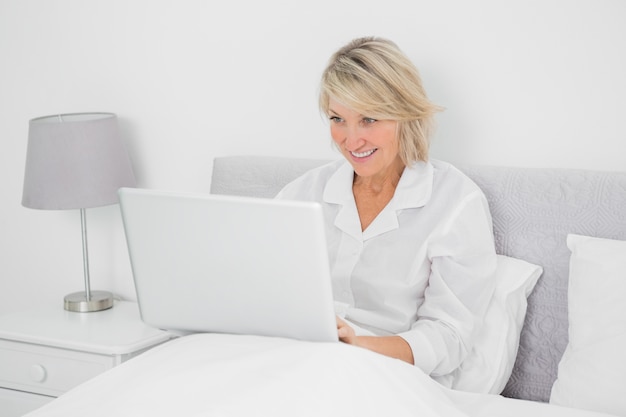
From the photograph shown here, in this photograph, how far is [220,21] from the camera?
248cm

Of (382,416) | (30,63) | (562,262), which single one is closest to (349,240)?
(562,262)

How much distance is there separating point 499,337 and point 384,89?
581 millimetres

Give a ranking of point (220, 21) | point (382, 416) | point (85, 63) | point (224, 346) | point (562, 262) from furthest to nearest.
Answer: point (85, 63) < point (220, 21) < point (562, 262) < point (224, 346) < point (382, 416)

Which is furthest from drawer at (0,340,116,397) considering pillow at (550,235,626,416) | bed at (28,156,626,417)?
pillow at (550,235,626,416)

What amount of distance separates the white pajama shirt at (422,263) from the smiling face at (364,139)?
0.07 metres

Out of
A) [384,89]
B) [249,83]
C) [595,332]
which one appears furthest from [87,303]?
[595,332]

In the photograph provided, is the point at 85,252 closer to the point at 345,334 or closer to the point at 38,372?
the point at 38,372

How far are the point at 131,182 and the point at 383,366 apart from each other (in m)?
1.32

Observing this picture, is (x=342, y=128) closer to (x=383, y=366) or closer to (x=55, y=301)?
(x=383, y=366)

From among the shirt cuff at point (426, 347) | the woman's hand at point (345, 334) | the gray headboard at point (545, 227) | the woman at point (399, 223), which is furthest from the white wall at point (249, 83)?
the woman's hand at point (345, 334)

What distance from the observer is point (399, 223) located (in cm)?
189

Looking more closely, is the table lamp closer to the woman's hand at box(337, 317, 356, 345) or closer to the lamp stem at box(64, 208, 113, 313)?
the lamp stem at box(64, 208, 113, 313)

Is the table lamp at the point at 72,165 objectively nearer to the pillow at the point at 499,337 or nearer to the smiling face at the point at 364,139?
the smiling face at the point at 364,139

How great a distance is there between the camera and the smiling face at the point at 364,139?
6.20 ft
